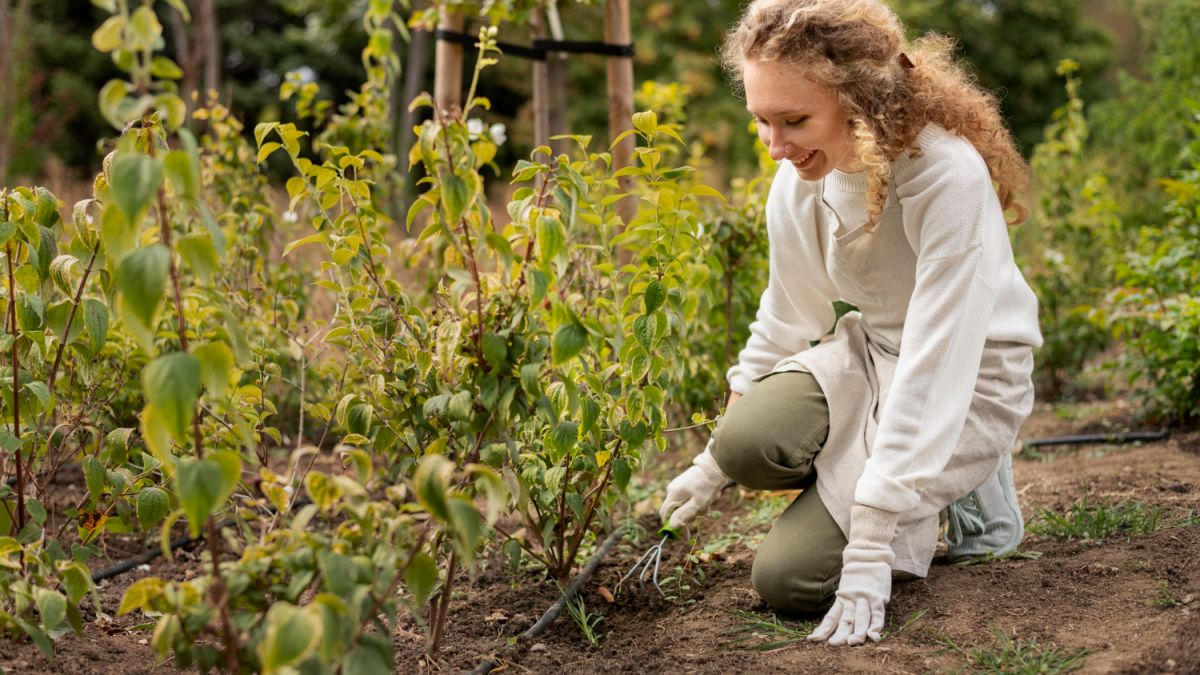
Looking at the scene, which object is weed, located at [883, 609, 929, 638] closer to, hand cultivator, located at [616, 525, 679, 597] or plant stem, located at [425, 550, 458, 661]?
hand cultivator, located at [616, 525, 679, 597]

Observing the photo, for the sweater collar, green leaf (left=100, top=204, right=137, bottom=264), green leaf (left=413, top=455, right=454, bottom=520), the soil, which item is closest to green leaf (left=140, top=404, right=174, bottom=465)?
green leaf (left=100, top=204, right=137, bottom=264)

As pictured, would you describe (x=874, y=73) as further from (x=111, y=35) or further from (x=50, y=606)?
(x=50, y=606)

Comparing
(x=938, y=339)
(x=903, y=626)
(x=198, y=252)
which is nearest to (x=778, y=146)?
(x=938, y=339)

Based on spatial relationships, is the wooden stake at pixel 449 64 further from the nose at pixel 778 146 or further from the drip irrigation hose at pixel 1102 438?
the drip irrigation hose at pixel 1102 438

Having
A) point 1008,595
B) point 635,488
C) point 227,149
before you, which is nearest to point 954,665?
point 1008,595

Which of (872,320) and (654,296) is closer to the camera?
(654,296)

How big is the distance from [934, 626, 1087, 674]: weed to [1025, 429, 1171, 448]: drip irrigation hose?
1755mm

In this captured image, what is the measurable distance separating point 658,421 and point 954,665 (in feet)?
2.20

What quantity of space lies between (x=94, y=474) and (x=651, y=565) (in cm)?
119

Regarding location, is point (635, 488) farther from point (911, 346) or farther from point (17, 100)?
point (17, 100)

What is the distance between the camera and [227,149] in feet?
11.6

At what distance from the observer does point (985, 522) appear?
7.75ft

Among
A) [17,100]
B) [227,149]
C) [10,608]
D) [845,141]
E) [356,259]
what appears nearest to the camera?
[10,608]

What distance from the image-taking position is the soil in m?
1.83
